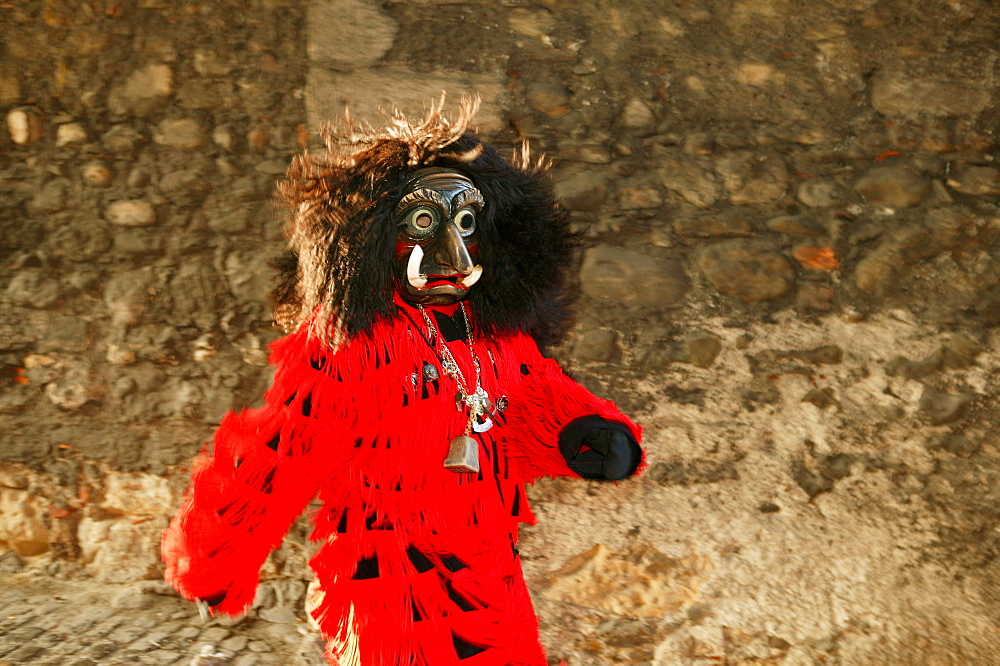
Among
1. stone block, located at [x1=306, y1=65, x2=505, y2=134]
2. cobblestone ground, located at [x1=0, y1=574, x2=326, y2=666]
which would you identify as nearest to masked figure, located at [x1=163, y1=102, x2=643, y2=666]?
cobblestone ground, located at [x1=0, y1=574, x2=326, y2=666]

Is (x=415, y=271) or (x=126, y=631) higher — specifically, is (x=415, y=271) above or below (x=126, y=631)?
above

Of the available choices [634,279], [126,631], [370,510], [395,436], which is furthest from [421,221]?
[126,631]

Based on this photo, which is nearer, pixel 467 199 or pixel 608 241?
pixel 467 199

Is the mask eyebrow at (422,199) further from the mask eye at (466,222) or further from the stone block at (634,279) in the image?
the stone block at (634,279)

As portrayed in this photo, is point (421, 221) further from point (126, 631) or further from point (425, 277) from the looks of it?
point (126, 631)

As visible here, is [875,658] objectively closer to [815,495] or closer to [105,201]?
[815,495]

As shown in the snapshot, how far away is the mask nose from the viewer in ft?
3.93

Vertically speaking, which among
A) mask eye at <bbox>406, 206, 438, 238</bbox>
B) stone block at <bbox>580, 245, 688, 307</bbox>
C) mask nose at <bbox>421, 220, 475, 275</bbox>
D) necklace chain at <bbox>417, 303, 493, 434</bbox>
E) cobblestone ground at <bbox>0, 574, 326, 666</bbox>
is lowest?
cobblestone ground at <bbox>0, 574, 326, 666</bbox>

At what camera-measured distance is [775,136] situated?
2098mm

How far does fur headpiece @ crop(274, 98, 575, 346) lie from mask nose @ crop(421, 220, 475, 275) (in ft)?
0.21

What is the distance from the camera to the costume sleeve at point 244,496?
44.8 inches

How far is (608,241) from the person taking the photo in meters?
2.09

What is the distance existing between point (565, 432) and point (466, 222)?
1.24 ft

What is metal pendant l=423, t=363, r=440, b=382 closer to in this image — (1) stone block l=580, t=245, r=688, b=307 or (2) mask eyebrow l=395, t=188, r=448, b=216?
(2) mask eyebrow l=395, t=188, r=448, b=216
